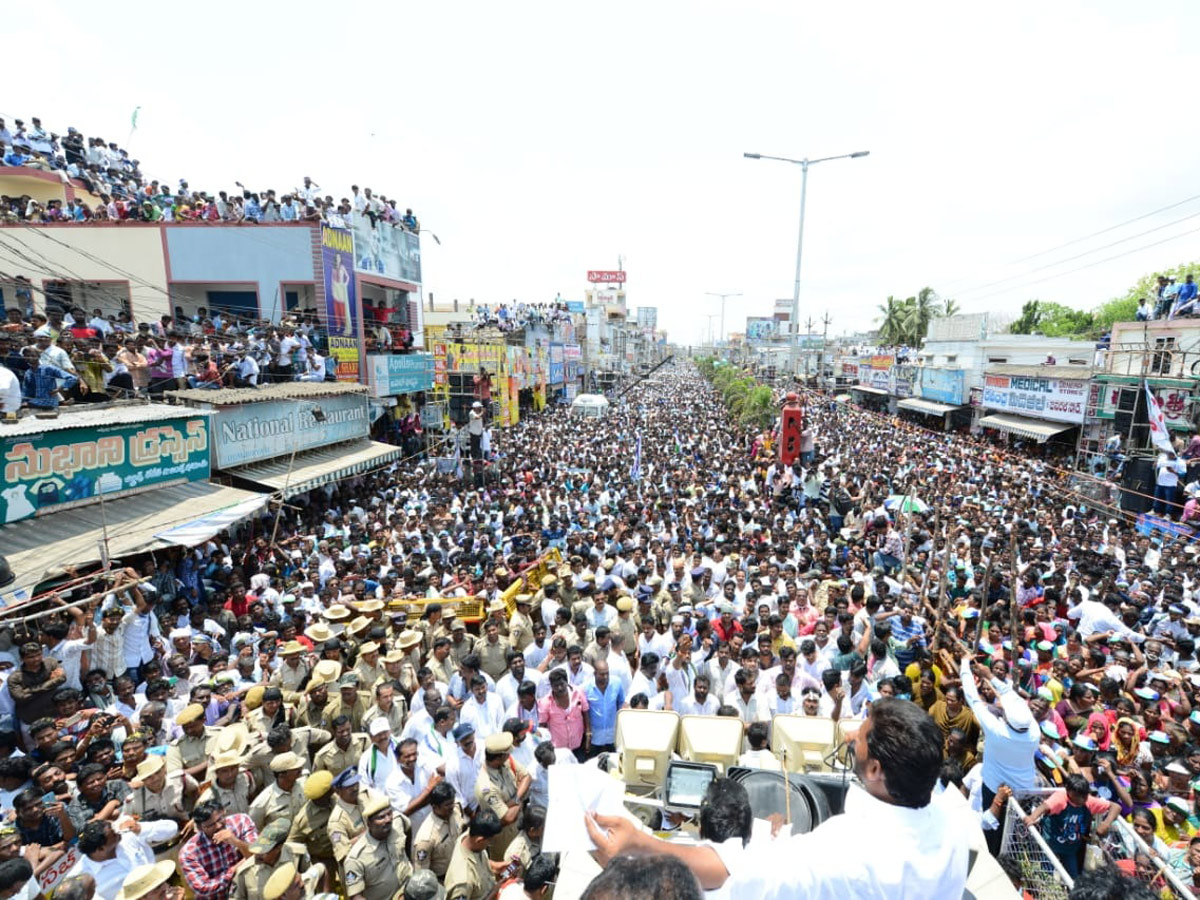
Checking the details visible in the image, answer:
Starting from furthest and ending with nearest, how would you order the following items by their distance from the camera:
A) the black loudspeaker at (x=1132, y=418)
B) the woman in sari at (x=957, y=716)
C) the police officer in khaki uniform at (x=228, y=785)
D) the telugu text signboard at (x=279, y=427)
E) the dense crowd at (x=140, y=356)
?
the black loudspeaker at (x=1132, y=418)
the telugu text signboard at (x=279, y=427)
the dense crowd at (x=140, y=356)
the woman in sari at (x=957, y=716)
the police officer in khaki uniform at (x=228, y=785)

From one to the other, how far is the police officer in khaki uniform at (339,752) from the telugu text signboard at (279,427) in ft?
27.5

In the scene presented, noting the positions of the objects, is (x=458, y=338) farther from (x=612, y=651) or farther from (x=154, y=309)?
(x=612, y=651)

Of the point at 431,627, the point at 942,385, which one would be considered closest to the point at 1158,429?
the point at 431,627

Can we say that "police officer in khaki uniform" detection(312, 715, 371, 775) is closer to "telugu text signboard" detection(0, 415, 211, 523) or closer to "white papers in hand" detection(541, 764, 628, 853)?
"white papers in hand" detection(541, 764, 628, 853)

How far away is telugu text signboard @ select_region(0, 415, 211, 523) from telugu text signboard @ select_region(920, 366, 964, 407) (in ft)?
97.6

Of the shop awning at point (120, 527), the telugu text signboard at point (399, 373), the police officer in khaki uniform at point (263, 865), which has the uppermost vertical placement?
the telugu text signboard at point (399, 373)

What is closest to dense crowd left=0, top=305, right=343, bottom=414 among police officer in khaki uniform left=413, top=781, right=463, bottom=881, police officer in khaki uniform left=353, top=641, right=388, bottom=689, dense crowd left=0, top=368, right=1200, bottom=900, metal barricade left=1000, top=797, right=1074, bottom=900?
dense crowd left=0, top=368, right=1200, bottom=900

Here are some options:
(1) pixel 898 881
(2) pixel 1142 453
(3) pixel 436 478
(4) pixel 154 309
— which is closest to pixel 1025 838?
(1) pixel 898 881

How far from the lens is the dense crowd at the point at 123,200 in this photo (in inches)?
691

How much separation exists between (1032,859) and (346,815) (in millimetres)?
4269

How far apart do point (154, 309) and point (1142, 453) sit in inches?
1047

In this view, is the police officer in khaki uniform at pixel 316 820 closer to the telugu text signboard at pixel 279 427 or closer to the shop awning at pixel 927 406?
the telugu text signboard at pixel 279 427

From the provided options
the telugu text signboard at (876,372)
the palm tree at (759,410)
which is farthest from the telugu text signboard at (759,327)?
the palm tree at (759,410)

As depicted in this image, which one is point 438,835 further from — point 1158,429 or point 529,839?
point 1158,429
